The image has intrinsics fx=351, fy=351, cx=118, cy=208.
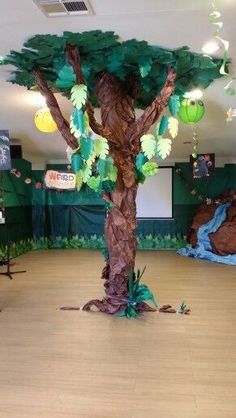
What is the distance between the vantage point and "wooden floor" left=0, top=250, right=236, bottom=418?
2121 mm

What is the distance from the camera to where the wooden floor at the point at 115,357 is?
2.12 m

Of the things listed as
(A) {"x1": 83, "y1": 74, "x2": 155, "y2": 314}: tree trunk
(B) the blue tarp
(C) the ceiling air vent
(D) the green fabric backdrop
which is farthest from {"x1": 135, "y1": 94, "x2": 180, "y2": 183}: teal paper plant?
(D) the green fabric backdrop

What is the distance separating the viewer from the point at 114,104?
11.8 ft

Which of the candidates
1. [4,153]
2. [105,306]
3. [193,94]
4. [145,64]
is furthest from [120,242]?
[4,153]

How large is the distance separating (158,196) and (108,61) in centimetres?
548

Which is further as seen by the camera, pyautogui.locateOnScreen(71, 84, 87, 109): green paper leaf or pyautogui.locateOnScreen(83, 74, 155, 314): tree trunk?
pyautogui.locateOnScreen(83, 74, 155, 314): tree trunk

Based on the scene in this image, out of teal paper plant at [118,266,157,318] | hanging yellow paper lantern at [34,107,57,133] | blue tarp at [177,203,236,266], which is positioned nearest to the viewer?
teal paper plant at [118,266,157,318]

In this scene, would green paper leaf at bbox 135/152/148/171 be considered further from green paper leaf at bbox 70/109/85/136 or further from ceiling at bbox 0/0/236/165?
ceiling at bbox 0/0/236/165

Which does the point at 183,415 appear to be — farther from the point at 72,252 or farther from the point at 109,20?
the point at 72,252

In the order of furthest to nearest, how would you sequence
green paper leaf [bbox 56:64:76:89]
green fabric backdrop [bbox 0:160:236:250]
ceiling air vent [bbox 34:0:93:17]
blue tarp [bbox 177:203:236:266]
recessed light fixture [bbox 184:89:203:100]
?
1. green fabric backdrop [bbox 0:160:236:250]
2. blue tarp [bbox 177:203:236:266]
3. recessed light fixture [bbox 184:89:203:100]
4. green paper leaf [bbox 56:64:76:89]
5. ceiling air vent [bbox 34:0:93:17]

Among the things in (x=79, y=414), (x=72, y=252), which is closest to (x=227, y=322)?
(x=79, y=414)

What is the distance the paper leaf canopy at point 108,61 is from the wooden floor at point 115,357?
2392 millimetres

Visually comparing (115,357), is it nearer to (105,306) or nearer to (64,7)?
(105,306)

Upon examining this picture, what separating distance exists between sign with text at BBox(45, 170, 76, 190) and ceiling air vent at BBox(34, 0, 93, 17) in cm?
604
